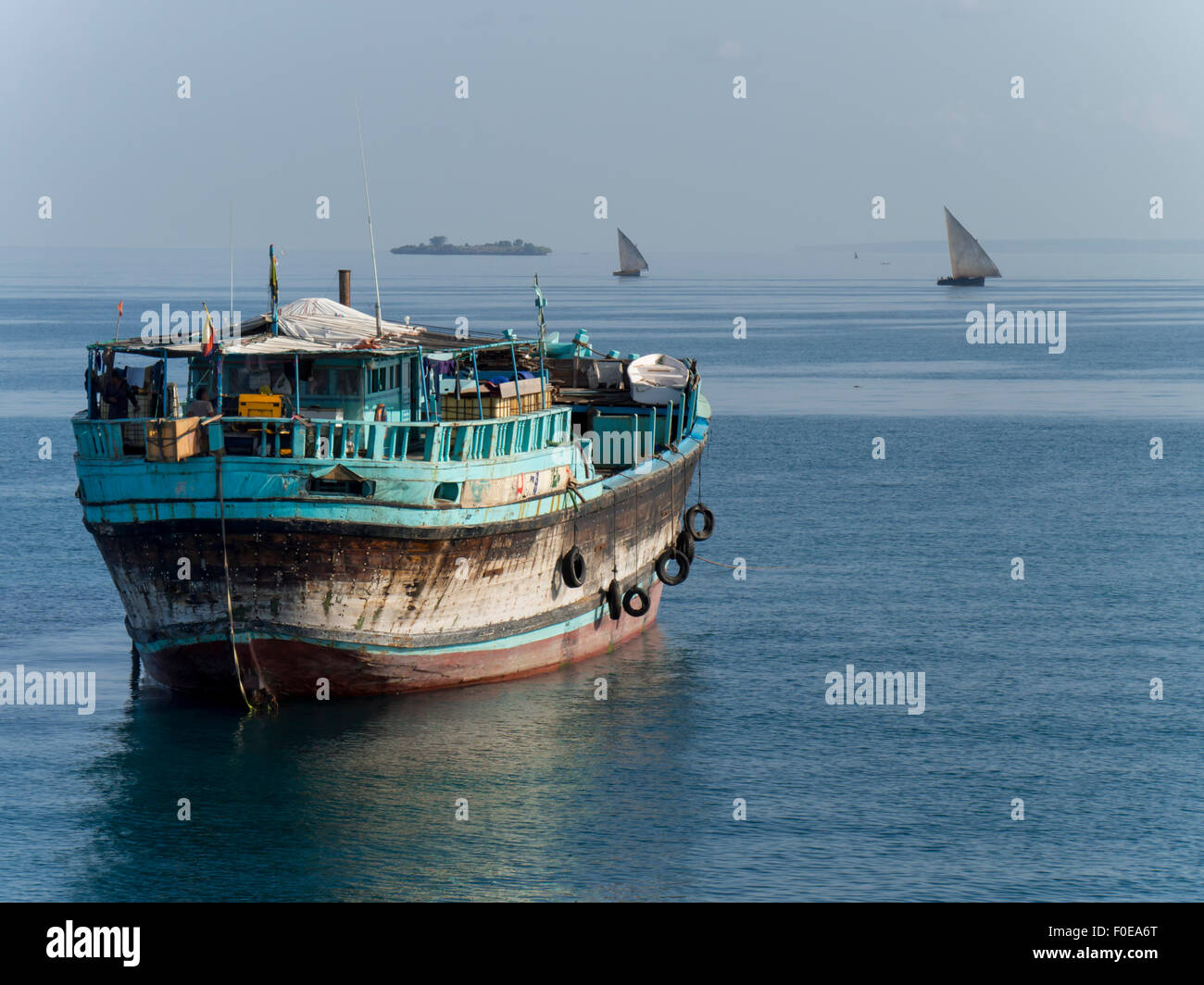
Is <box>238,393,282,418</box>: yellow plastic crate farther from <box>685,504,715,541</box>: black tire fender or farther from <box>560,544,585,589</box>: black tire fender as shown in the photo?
<box>685,504,715,541</box>: black tire fender

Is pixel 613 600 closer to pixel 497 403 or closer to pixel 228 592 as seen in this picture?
pixel 497 403

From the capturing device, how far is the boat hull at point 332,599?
3241 centimetres

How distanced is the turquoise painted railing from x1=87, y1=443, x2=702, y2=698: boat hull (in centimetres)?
152

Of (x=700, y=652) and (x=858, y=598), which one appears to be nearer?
(x=700, y=652)

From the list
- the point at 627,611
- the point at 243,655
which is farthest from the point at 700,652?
the point at 243,655

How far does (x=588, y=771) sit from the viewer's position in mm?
32438

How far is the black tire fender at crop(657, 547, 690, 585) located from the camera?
4275cm

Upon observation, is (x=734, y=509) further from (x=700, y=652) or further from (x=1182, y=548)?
(x=700, y=652)

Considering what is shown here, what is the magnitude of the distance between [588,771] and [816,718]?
6.59 meters

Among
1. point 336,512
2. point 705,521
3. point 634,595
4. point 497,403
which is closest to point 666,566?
point 634,595

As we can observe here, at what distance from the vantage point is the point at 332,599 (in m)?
32.8
